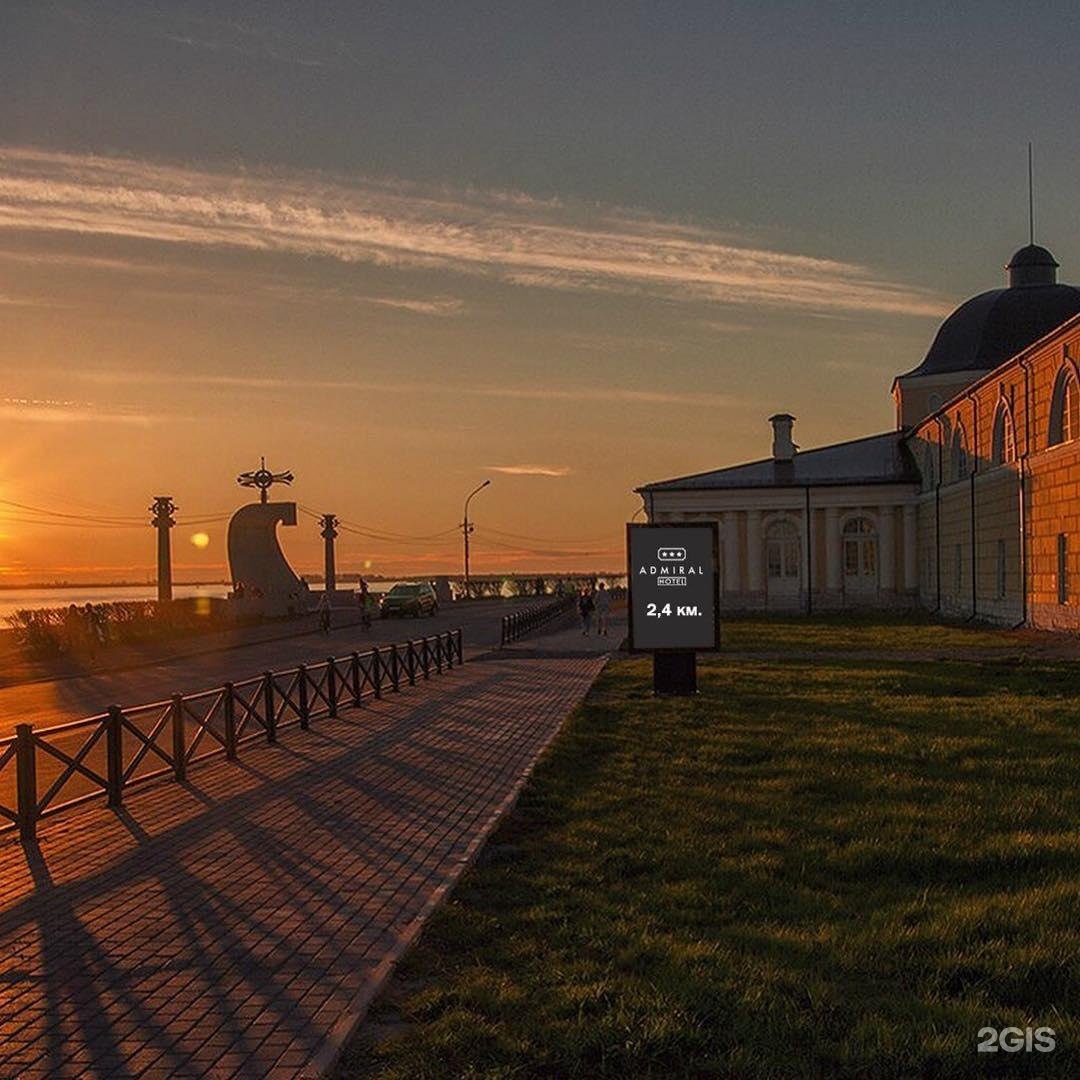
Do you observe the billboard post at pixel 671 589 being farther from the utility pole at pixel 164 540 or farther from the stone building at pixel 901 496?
the utility pole at pixel 164 540

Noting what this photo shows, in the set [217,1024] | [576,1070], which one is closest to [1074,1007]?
[576,1070]

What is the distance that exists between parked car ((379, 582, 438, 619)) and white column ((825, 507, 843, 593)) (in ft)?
64.0

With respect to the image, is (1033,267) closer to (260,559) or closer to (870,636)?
(870,636)

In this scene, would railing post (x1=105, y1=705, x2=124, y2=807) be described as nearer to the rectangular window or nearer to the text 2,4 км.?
the text 2,4 км.

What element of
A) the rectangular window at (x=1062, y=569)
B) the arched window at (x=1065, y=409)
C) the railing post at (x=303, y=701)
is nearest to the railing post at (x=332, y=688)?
the railing post at (x=303, y=701)

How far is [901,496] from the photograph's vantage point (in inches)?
2191

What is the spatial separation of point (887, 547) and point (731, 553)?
714 cm

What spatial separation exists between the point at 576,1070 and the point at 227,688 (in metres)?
11.1

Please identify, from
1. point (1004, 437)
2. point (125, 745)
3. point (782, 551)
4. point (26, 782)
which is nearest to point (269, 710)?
point (125, 745)

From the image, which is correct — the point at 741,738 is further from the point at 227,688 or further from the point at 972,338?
the point at 972,338

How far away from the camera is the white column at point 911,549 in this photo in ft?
181

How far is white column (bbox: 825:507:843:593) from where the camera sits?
183 ft

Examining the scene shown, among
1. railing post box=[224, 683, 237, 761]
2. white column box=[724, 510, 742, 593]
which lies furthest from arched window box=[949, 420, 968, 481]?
railing post box=[224, 683, 237, 761]

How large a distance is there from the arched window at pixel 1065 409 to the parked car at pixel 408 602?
106 ft
